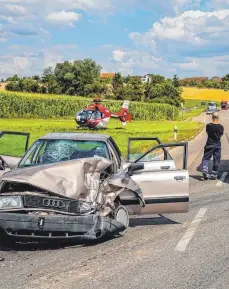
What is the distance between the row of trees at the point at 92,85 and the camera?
101 meters

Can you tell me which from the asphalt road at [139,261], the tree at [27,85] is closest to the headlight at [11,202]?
the asphalt road at [139,261]

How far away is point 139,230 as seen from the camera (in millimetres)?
7551

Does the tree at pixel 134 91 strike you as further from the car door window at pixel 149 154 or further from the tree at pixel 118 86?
the car door window at pixel 149 154

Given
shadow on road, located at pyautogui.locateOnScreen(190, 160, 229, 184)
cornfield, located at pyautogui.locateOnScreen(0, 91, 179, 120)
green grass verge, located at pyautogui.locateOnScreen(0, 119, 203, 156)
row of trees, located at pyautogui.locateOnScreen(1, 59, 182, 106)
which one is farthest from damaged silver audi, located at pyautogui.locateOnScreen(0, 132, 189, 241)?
row of trees, located at pyautogui.locateOnScreen(1, 59, 182, 106)

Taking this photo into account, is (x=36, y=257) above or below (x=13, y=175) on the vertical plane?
below

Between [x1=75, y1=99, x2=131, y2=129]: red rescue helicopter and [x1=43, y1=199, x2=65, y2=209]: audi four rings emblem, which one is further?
[x1=75, y1=99, x2=131, y2=129]: red rescue helicopter

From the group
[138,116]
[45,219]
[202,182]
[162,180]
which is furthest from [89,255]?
[138,116]

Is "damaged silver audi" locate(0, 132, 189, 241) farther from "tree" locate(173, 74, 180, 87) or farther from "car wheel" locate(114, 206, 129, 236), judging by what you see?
"tree" locate(173, 74, 180, 87)

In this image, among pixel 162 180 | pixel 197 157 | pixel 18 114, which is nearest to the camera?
pixel 162 180

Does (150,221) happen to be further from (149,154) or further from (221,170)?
(221,170)

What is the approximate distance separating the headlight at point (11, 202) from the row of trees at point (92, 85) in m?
92.6

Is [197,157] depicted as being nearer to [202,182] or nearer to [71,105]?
[202,182]

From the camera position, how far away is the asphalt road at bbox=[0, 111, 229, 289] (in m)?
5.08

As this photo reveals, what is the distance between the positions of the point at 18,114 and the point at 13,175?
51.1m
